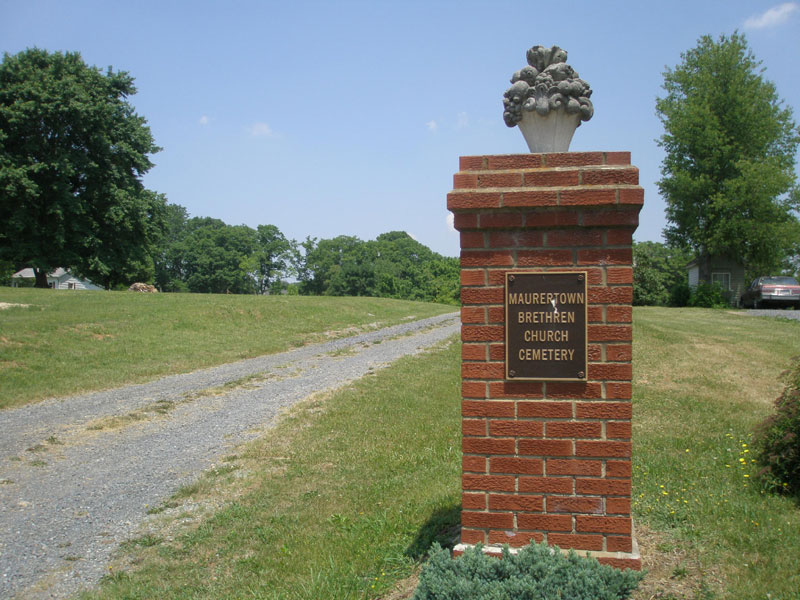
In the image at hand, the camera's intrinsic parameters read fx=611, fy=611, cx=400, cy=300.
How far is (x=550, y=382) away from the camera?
10.3 ft

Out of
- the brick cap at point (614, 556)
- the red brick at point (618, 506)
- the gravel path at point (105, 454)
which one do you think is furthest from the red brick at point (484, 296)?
the gravel path at point (105, 454)

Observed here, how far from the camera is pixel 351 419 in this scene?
26.7 ft

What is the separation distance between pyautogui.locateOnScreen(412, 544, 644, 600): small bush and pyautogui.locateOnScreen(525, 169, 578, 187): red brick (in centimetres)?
182

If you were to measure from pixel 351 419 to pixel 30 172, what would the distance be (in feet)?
95.3

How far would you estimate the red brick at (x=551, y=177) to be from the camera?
315cm

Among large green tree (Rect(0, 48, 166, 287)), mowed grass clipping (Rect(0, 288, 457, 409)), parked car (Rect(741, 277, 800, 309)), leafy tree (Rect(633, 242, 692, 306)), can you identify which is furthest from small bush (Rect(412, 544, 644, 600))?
leafy tree (Rect(633, 242, 692, 306))

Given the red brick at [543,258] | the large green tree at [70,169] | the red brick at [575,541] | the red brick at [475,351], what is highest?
the large green tree at [70,169]

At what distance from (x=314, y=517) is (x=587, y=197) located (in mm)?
3330

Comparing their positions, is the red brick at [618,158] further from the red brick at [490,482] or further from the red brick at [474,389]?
the red brick at [490,482]

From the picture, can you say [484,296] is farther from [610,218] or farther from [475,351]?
[610,218]

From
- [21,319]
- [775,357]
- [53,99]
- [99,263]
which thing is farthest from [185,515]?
[53,99]

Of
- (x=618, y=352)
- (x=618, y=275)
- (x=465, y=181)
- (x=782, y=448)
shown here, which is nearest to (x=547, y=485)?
(x=618, y=352)

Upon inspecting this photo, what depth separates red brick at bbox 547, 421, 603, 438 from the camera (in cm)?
311

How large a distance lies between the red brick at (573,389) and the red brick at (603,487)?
0.43 m
